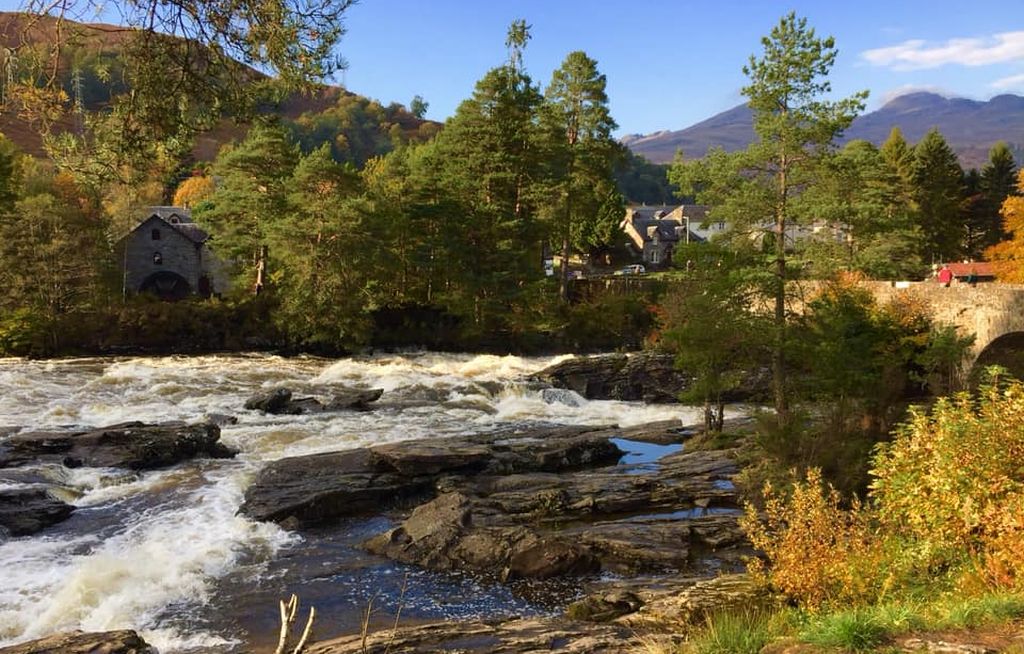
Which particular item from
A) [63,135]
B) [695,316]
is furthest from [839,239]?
[63,135]

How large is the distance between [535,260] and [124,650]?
41282 millimetres

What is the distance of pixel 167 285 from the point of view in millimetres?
54781

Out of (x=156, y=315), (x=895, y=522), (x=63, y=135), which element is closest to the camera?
(x=63, y=135)

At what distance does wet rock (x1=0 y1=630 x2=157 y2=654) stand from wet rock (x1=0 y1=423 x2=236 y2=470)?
411 inches

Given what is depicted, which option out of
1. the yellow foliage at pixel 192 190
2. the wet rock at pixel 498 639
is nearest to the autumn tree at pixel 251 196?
the wet rock at pixel 498 639

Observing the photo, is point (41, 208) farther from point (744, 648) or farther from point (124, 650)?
point (744, 648)

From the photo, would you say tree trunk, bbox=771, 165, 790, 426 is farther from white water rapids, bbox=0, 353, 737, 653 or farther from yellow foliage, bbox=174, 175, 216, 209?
yellow foliage, bbox=174, 175, 216, 209

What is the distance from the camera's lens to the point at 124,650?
956 cm

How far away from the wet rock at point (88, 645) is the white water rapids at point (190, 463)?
3.06 ft

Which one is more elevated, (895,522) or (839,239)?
(839,239)

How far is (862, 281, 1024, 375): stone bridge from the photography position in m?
25.9

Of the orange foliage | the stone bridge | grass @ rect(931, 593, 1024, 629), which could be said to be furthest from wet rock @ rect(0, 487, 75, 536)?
the orange foliage

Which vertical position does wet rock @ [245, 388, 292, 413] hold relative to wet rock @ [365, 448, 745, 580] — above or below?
above

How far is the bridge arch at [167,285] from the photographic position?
53719mm
